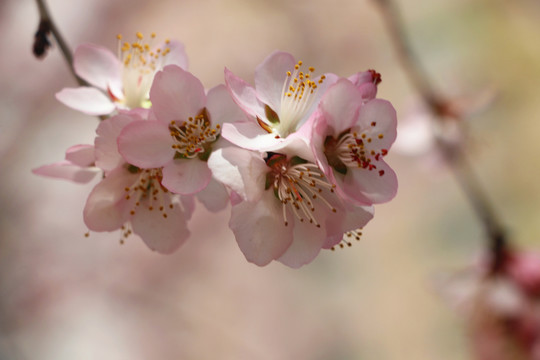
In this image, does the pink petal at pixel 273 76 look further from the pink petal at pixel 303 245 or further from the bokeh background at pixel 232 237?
the bokeh background at pixel 232 237

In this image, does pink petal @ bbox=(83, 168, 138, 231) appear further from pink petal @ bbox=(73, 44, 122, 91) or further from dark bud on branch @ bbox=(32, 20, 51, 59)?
dark bud on branch @ bbox=(32, 20, 51, 59)

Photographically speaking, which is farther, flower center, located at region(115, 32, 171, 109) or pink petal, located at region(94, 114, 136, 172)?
flower center, located at region(115, 32, 171, 109)

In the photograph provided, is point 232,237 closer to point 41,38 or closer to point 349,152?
point 41,38

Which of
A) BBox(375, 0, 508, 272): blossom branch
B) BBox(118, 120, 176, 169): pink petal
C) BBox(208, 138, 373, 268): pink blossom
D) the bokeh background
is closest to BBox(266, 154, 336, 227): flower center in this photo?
BBox(208, 138, 373, 268): pink blossom

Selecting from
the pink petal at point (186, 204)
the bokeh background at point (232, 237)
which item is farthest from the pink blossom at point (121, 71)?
the bokeh background at point (232, 237)

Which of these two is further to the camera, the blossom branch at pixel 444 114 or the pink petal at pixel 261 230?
the blossom branch at pixel 444 114

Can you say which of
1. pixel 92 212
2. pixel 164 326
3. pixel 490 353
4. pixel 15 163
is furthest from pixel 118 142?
pixel 15 163

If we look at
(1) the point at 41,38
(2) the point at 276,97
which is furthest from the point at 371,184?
(1) the point at 41,38

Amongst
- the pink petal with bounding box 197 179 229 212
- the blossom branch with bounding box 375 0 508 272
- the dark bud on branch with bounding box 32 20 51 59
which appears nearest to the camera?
the pink petal with bounding box 197 179 229 212

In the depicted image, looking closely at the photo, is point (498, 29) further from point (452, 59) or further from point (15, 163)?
point (15, 163)
